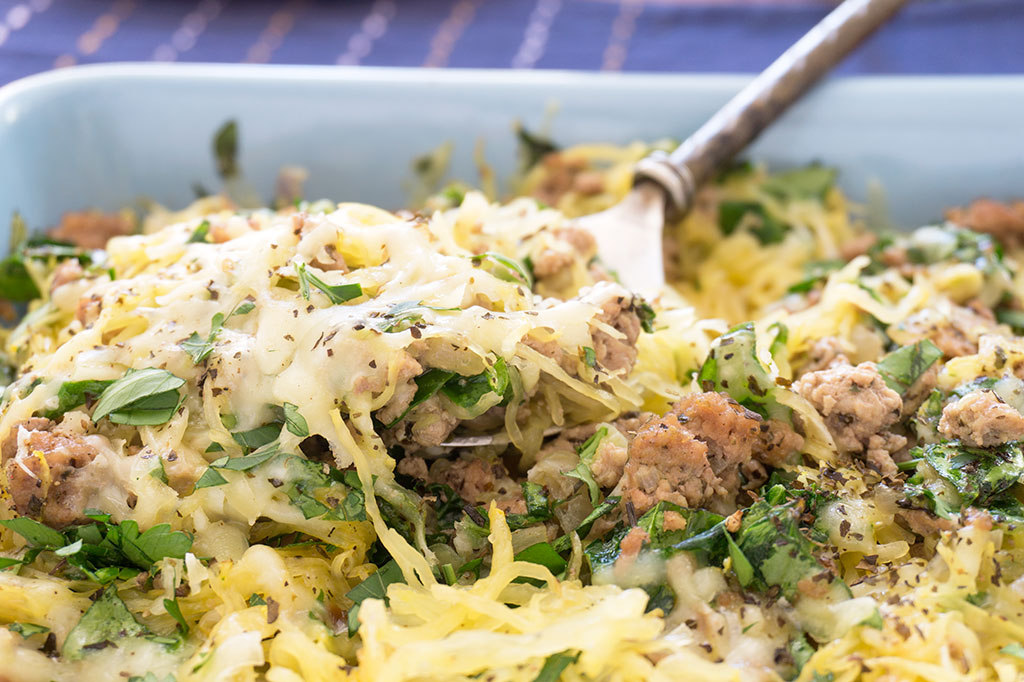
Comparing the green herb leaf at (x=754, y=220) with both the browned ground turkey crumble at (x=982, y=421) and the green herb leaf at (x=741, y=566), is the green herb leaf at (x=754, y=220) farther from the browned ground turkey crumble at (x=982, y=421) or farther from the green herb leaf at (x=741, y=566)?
the green herb leaf at (x=741, y=566)

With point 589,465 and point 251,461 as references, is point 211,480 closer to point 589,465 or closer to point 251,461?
point 251,461

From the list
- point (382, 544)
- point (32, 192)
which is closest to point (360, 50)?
point (32, 192)

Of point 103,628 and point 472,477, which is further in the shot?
point 472,477

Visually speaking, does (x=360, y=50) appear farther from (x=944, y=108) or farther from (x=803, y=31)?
(x=944, y=108)

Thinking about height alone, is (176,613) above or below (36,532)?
below

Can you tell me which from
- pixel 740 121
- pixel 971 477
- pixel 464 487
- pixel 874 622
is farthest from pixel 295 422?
pixel 740 121

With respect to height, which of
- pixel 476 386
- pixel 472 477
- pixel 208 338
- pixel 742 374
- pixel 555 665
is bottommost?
pixel 555 665

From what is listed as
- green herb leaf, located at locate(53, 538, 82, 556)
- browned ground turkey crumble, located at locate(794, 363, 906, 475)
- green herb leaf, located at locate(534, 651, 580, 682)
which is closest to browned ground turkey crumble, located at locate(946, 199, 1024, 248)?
browned ground turkey crumble, located at locate(794, 363, 906, 475)

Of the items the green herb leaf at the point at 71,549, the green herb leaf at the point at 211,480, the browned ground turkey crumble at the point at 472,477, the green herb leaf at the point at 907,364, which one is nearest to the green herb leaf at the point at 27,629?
the green herb leaf at the point at 71,549
